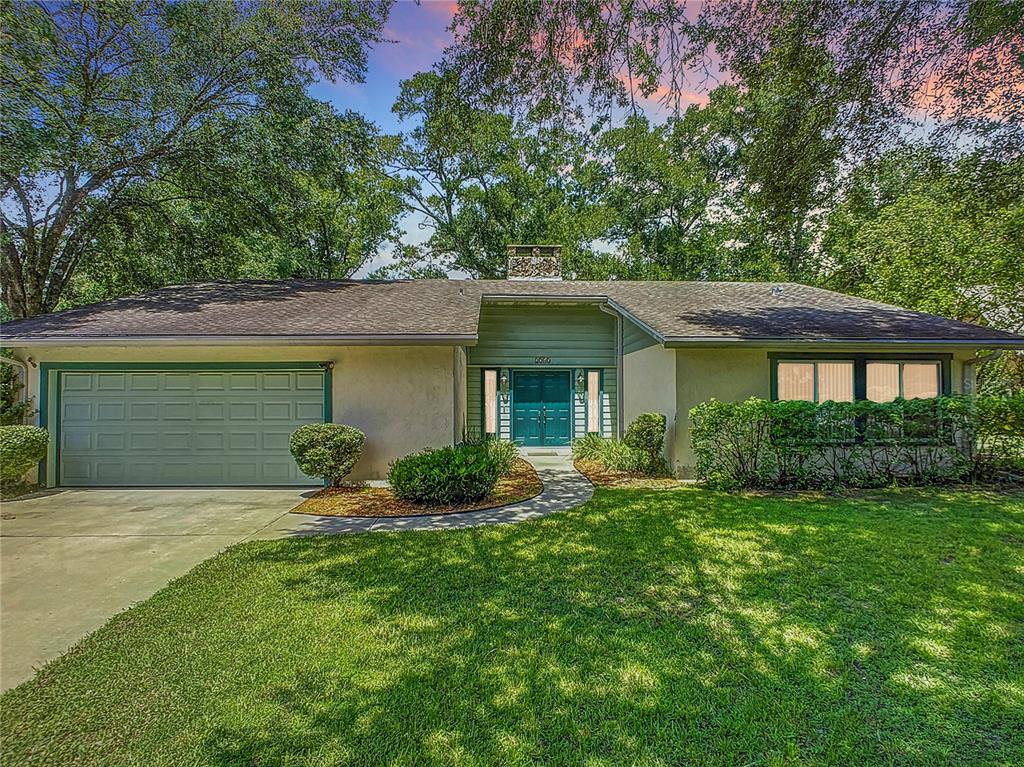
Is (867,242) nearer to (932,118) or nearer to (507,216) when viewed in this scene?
(932,118)

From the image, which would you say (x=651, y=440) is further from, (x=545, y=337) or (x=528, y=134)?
(x=528, y=134)

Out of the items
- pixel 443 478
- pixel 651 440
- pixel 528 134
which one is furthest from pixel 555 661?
pixel 528 134

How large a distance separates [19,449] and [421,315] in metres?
6.38

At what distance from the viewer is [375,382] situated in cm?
789

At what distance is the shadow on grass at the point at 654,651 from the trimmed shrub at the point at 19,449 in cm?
546

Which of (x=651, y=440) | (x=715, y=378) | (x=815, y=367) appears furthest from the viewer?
(x=651, y=440)

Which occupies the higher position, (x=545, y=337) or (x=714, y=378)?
(x=545, y=337)

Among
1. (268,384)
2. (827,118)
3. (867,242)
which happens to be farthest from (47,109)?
(867,242)

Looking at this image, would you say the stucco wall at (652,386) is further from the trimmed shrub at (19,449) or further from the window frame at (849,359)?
the trimmed shrub at (19,449)

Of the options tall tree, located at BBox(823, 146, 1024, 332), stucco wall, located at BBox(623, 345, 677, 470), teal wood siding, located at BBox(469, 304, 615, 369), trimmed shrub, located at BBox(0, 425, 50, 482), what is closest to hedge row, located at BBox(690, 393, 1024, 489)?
stucco wall, located at BBox(623, 345, 677, 470)

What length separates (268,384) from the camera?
311 inches

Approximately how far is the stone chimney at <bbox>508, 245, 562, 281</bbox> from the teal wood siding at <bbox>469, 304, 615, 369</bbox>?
7.61 feet

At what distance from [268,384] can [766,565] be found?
7.66m

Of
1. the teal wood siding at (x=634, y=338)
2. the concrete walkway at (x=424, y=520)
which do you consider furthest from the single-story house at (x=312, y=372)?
the concrete walkway at (x=424, y=520)
